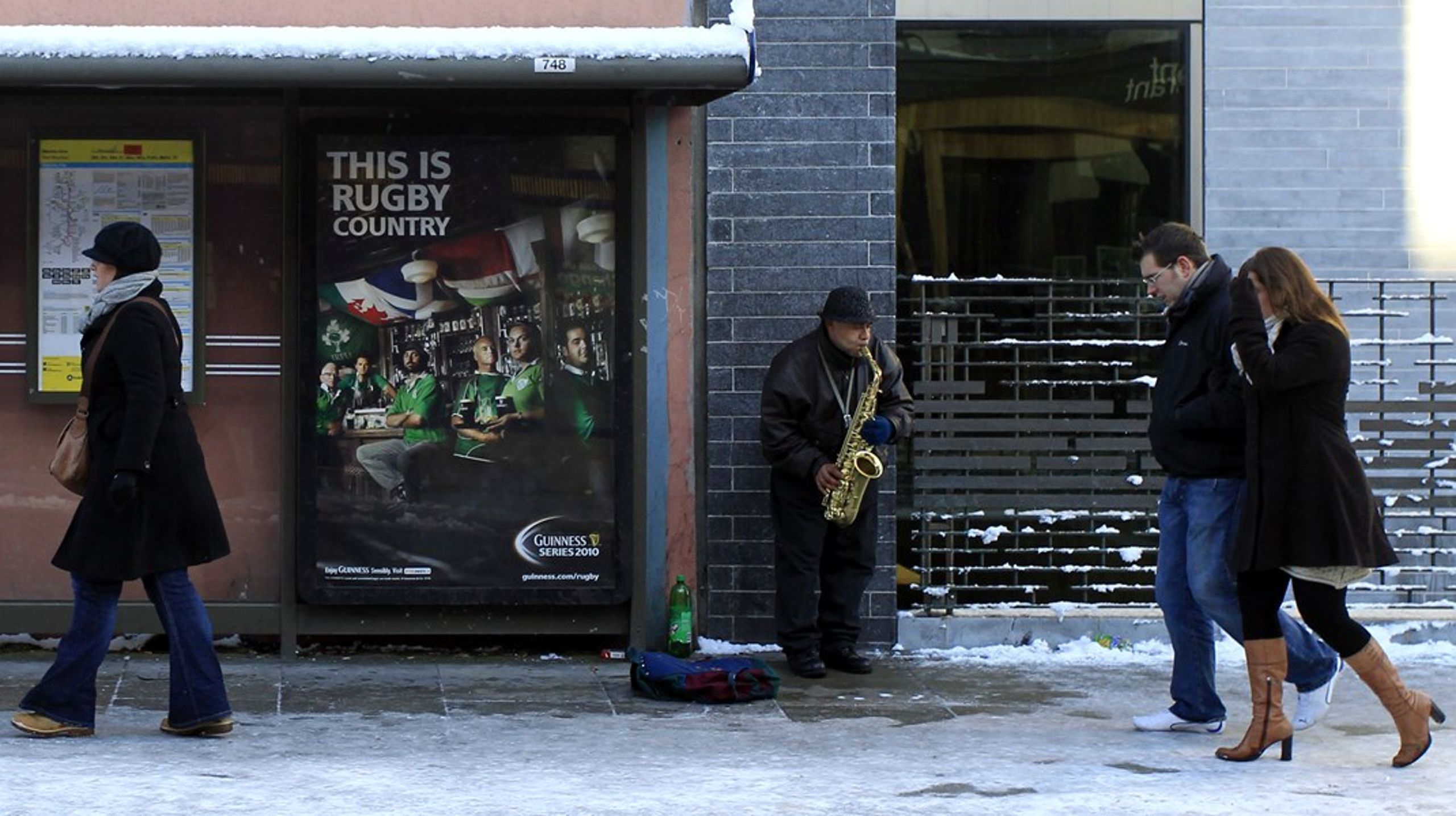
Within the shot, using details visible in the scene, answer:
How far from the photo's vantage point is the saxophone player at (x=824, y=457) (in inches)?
343

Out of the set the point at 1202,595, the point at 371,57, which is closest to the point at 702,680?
the point at 1202,595

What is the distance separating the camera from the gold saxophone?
28.6 feet

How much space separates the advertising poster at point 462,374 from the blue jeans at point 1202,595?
8.42 feet

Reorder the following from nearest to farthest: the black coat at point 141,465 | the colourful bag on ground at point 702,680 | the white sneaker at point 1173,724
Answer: the black coat at point 141,465 < the white sneaker at point 1173,724 < the colourful bag on ground at point 702,680

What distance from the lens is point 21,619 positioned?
8.95m

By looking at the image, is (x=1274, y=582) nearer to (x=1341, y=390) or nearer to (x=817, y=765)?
(x=1341, y=390)

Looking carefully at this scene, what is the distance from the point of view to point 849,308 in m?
8.62

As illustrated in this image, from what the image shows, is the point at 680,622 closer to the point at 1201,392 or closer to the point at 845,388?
the point at 845,388

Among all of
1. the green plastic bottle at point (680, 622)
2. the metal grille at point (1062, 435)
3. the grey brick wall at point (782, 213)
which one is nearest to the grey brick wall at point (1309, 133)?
the metal grille at point (1062, 435)

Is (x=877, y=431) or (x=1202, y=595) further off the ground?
(x=877, y=431)

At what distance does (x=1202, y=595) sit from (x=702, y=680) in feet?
6.56

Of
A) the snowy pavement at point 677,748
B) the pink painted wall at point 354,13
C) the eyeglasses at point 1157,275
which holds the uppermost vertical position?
the pink painted wall at point 354,13

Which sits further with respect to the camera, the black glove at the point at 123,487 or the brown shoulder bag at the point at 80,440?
the brown shoulder bag at the point at 80,440

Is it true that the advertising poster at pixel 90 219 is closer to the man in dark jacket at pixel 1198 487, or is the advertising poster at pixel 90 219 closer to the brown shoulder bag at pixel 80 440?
the brown shoulder bag at pixel 80 440
